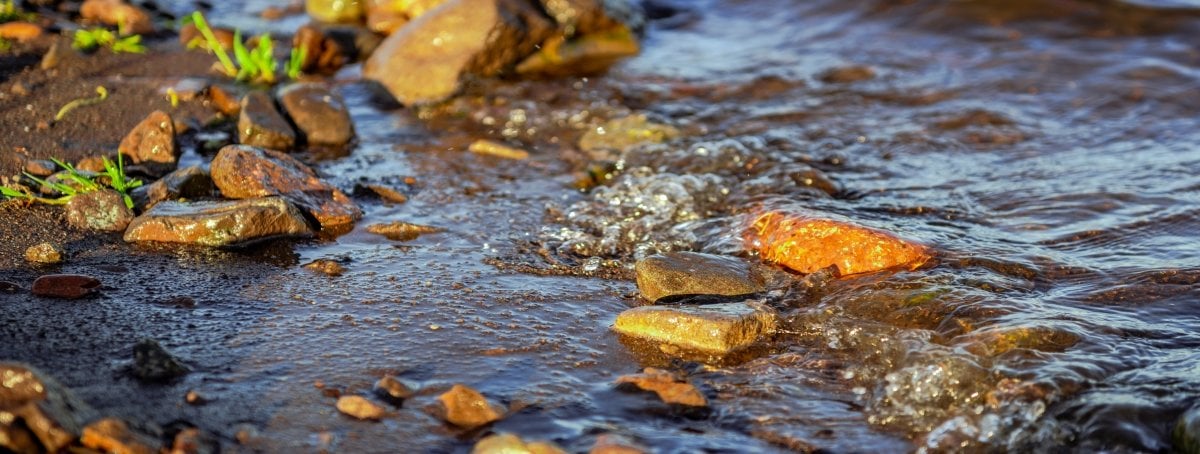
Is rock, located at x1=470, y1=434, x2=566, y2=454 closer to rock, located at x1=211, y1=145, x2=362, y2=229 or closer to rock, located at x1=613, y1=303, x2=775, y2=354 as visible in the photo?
rock, located at x1=613, y1=303, x2=775, y2=354

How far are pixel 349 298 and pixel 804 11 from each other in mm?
6252

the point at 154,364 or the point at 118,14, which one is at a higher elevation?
the point at 118,14

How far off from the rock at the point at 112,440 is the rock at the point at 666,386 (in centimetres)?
139

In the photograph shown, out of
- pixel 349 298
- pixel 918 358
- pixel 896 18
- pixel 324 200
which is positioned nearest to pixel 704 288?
pixel 918 358

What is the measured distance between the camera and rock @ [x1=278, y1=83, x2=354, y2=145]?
572 cm

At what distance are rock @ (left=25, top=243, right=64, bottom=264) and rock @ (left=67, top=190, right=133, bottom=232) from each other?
34 centimetres

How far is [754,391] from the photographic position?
130 inches

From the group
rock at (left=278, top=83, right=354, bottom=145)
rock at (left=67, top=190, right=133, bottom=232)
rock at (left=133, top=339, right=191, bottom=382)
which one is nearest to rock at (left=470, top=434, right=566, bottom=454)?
rock at (left=133, top=339, right=191, bottom=382)

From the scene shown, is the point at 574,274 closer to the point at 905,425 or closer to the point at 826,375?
the point at 826,375

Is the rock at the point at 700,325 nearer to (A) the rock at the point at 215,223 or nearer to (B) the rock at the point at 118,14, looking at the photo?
(A) the rock at the point at 215,223

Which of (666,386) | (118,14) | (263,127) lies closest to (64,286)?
(263,127)

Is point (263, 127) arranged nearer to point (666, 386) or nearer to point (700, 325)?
point (700, 325)

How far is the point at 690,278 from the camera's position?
401 cm

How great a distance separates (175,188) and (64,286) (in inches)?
39.5
